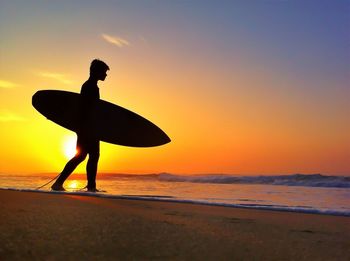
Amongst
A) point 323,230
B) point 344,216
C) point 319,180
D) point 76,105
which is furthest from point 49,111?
point 319,180

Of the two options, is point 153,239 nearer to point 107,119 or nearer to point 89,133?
point 89,133

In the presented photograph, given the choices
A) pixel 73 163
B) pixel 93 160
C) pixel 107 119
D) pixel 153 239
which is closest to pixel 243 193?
pixel 107 119

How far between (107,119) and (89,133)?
961mm

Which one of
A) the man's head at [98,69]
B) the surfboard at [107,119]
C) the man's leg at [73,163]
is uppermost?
the man's head at [98,69]

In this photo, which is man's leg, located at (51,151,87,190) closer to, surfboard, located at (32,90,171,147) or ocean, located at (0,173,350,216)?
ocean, located at (0,173,350,216)

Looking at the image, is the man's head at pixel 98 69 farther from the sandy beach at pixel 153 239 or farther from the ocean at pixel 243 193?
the sandy beach at pixel 153 239

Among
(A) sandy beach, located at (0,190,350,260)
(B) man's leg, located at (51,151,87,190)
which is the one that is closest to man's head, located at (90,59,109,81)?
(B) man's leg, located at (51,151,87,190)

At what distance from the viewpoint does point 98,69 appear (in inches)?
263

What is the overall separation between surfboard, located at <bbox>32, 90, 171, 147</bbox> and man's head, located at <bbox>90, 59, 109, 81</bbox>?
0.82m

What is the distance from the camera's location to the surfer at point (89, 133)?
6.46m

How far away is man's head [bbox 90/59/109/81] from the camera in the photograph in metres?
6.65

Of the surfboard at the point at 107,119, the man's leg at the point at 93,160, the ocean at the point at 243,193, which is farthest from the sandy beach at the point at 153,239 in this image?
the surfboard at the point at 107,119

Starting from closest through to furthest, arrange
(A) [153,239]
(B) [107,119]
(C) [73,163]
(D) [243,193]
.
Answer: (A) [153,239]
(C) [73,163]
(B) [107,119]
(D) [243,193]

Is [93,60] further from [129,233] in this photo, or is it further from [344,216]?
[129,233]
